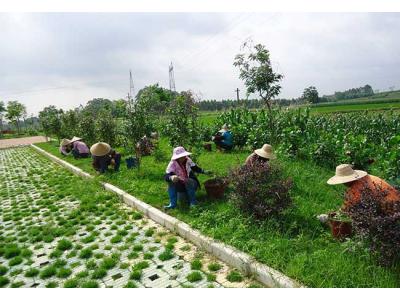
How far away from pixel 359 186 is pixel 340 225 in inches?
23.7

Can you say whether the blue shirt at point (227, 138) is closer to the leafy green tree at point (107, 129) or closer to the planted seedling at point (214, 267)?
the leafy green tree at point (107, 129)

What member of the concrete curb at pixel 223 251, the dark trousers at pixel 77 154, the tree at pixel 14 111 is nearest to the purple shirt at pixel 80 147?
the dark trousers at pixel 77 154

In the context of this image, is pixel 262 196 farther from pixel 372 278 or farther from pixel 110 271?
pixel 110 271

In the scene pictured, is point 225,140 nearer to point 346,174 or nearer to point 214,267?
point 346,174

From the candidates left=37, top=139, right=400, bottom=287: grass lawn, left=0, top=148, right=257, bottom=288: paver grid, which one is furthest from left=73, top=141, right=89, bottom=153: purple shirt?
left=37, top=139, right=400, bottom=287: grass lawn

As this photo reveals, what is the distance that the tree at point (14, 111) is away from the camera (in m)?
57.7

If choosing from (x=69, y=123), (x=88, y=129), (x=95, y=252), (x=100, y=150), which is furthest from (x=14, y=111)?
(x=95, y=252)

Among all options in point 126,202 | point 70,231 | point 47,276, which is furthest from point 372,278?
point 126,202

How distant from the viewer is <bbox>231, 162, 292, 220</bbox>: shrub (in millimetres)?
5359

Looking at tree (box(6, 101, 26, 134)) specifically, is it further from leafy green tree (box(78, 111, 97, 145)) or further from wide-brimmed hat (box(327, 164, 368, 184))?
wide-brimmed hat (box(327, 164, 368, 184))

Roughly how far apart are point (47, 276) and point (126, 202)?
3.40 meters

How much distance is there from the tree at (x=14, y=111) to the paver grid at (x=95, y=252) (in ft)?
185

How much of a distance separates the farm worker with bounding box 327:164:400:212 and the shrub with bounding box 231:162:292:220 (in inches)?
31.6

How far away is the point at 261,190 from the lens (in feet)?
17.9
